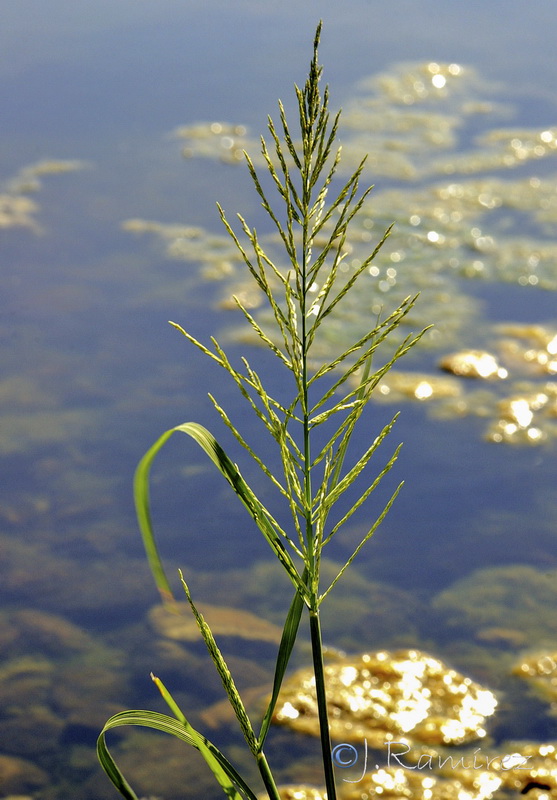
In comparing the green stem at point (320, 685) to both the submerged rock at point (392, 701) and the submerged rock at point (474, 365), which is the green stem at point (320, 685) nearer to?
the submerged rock at point (392, 701)

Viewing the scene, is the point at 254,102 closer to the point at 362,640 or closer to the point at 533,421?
the point at 533,421

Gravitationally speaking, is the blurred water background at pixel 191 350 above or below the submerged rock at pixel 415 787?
above

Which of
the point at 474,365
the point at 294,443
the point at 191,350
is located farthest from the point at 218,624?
the point at 294,443

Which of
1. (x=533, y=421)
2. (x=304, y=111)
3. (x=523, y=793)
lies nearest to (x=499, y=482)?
(x=533, y=421)

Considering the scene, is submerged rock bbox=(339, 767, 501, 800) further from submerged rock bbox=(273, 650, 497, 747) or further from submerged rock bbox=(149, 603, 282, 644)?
submerged rock bbox=(149, 603, 282, 644)

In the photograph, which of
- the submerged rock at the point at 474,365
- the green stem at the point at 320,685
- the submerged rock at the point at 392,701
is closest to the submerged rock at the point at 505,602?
the submerged rock at the point at 392,701

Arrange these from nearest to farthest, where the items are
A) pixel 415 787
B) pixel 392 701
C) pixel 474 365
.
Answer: pixel 415 787, pixel 392 701, pixel 474 365

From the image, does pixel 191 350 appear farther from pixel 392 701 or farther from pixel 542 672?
pixel 542 672
